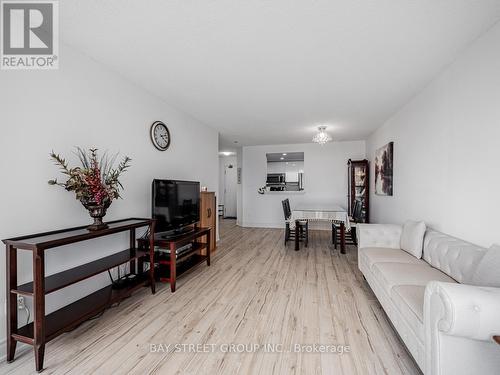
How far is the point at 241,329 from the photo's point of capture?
6.39ft

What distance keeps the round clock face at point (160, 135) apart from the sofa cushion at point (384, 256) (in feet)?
10.0

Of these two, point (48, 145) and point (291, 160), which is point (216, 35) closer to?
point (48, 145)

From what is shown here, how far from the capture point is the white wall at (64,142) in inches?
65.1

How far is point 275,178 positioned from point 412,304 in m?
5.48

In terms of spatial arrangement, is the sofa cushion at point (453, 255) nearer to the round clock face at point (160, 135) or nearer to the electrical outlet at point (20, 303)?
the electrical outlet at point (20, 303)

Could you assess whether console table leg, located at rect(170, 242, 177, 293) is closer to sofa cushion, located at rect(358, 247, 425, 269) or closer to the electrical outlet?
the electrical outlet

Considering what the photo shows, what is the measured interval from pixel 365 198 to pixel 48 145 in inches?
233

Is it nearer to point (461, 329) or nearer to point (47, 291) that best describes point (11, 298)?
point (47, 291)

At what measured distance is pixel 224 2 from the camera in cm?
151

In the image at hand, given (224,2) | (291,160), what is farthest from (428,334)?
(291,160)

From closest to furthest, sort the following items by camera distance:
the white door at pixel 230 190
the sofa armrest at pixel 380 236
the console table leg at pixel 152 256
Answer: the console table leg at pixel 152 256 → the sofa armrest at pixel 380 236 → the white door at pixel 230 190

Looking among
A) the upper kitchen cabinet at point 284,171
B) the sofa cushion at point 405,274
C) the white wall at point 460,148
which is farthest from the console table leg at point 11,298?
the upper kitchen cabinet at point 284,171

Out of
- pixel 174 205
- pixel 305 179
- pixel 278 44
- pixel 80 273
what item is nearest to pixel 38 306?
pixel 80 273

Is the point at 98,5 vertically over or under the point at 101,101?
over
